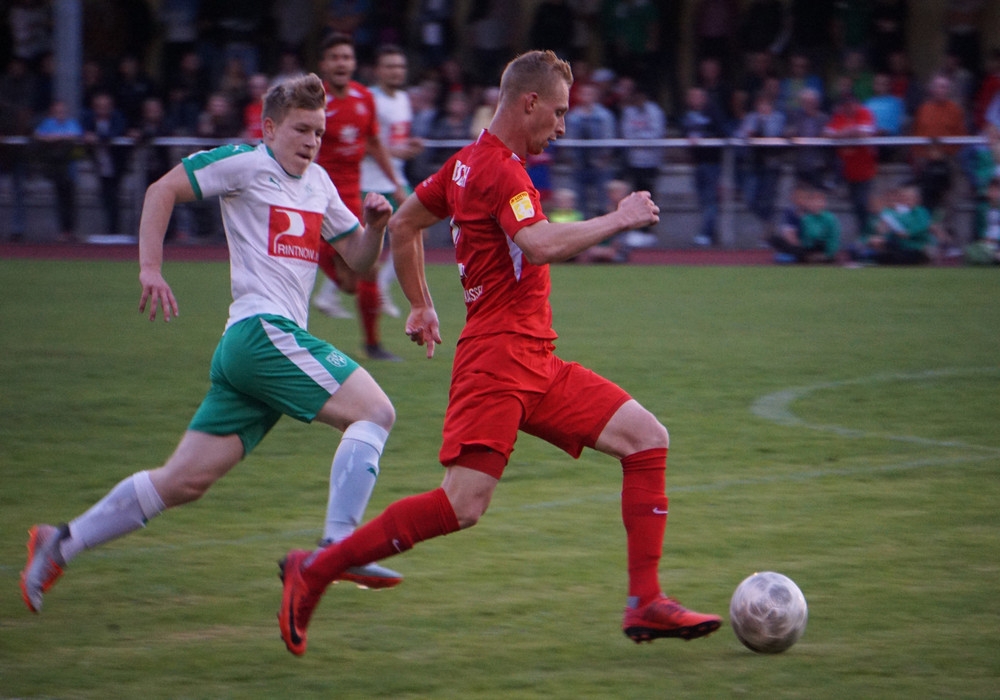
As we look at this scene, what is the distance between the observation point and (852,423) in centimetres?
781

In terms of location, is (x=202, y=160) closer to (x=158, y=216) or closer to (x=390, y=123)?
(x=158, y=216)

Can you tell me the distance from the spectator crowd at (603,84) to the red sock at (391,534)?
1143 centimetres

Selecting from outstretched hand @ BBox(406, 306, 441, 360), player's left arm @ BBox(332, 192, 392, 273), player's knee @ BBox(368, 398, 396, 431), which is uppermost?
player's left arm @ BBox(332, 192, 392, 273)

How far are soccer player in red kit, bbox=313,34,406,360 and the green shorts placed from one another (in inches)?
184

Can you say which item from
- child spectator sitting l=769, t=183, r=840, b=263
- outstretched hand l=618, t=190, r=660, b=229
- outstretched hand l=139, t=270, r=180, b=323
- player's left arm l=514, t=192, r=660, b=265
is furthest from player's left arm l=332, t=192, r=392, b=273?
child spectator sitting l=769, t=183, r=840, b=263

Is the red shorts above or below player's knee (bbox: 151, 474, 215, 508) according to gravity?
above

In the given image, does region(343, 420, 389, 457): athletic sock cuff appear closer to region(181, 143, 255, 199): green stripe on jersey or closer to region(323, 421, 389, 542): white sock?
region(323, 421, 389, 542): white sock

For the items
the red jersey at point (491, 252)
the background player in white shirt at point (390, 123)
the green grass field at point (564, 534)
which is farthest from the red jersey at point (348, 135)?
the red jersey at point (491, 252)

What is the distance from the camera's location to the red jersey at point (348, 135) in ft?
31.7

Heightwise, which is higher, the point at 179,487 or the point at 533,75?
the point at 533,75

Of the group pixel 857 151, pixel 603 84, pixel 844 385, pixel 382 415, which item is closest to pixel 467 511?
pixel 382 415

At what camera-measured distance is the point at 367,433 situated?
15.1 feet

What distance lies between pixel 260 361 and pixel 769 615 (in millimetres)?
1906

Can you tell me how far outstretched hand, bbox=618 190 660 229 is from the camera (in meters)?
3.96
